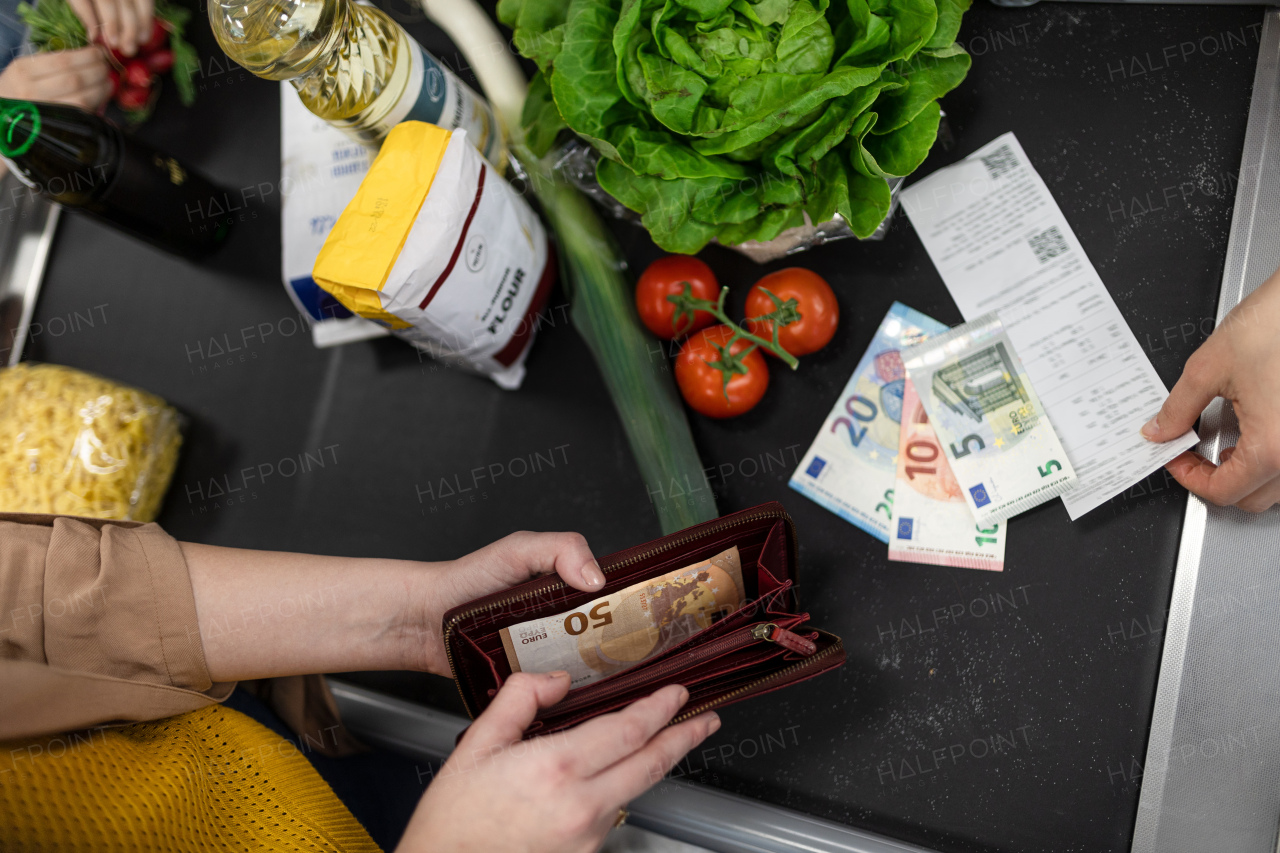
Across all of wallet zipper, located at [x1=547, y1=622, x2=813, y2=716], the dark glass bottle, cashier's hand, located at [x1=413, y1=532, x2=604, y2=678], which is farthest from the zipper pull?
the dark glass bottle

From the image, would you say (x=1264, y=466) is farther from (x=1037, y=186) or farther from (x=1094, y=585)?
(x=1037, y=186)

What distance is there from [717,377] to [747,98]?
276 millimetres

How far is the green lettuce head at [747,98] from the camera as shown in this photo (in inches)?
26.1

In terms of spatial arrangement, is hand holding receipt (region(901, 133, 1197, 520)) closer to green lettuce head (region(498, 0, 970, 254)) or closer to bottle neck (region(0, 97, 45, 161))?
green lettuce head (region(498, 0, 970, 254))

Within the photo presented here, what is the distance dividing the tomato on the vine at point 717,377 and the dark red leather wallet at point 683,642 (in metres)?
0.21

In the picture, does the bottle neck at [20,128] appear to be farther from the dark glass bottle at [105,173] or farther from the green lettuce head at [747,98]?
the green lettuce head at [747,98]

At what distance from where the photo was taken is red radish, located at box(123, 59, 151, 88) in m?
1.03

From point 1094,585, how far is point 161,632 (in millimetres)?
863

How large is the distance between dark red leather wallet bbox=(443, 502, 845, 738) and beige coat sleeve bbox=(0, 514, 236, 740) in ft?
0.78

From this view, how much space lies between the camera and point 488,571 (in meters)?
0.71

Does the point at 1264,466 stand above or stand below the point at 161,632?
below

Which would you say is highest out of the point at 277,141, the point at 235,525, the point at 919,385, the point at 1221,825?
the point at 277,141

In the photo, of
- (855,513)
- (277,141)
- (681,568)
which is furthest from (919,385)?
(277,141)

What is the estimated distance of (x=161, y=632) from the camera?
632 millimetres
